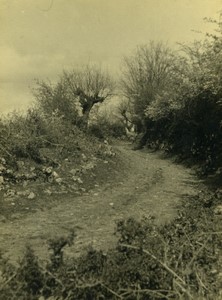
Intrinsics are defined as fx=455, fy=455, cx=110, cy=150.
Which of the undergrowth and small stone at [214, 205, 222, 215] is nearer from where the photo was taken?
the undergrowth

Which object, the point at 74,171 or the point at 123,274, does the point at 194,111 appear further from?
the point at 123,274

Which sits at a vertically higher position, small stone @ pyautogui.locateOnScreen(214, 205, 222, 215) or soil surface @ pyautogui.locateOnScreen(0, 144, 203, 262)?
small stone @ pyautogui.locateOnScreen(214, 205, 222, 215)

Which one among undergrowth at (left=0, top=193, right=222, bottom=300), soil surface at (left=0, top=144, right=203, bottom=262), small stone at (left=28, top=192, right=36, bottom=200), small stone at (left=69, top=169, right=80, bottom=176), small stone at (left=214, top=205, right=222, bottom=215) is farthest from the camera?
small stone at (left=69, top=169, right=80, bottom=176)

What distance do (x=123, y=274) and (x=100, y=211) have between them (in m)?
5.13

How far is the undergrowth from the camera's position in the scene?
14.2ft

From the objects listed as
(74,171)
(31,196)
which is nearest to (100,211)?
(31,196)

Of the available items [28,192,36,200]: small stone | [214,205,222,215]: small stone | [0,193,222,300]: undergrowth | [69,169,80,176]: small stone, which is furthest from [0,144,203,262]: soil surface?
[214,205,222,215]: small stone

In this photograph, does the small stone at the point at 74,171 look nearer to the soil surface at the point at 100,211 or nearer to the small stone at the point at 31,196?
the soil surface at the point at 100,211

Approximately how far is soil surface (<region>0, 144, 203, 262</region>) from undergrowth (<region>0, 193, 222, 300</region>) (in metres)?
0.45

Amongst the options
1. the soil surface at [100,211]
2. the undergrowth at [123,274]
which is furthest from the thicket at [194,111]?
the undergrowth at [123,274]

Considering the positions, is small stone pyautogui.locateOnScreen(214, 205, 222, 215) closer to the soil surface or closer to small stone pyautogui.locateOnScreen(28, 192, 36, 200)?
the soil surface

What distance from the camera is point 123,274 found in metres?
4.57

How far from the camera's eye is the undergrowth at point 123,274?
434cm

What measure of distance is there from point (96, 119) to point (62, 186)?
46.3 ft
